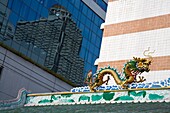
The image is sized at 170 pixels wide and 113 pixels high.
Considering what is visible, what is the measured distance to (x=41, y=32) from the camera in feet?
82.8

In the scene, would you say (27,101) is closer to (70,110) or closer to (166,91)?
(70,110)

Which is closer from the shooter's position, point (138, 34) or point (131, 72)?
point (131, 72)

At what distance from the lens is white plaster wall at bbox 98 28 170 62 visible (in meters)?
15.9

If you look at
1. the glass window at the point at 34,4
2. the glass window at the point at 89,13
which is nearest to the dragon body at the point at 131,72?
the glass window at the point at 34,4

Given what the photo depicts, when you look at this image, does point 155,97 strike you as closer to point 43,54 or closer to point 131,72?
point 131,72

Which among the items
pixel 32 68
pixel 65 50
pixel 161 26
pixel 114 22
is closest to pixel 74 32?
pixel 65 50

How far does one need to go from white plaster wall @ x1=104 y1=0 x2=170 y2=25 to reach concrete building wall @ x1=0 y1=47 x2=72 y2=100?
23.2ft

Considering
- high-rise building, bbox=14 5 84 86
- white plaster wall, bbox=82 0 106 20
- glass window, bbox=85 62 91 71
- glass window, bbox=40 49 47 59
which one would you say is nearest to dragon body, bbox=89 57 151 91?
high-rise building, bbox=14 5 84 86

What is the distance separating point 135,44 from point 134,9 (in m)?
2.24

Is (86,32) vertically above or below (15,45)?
above

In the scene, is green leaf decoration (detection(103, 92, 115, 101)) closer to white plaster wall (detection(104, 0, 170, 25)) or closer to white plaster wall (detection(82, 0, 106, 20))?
white plaster wall (detection(104, 0, 170, 25))

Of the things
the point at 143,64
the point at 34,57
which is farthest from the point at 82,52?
the point at 143,64

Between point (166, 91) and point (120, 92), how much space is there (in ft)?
5.39

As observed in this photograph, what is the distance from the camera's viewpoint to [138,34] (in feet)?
55.7
